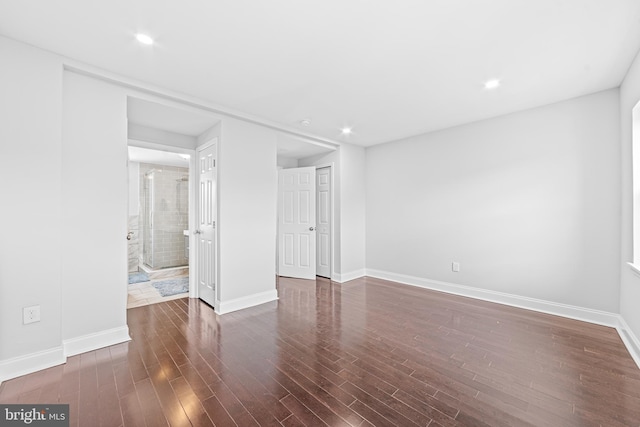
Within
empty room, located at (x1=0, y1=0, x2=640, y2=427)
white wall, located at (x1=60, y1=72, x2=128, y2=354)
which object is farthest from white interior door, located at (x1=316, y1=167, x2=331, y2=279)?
white wall, located at (x1=60, y1=72, x2=128, y2=354)

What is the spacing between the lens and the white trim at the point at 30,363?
201 cm

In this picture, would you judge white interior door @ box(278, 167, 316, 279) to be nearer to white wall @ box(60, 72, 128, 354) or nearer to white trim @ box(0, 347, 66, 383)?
white wall @ box(60, 72, 128, 354)

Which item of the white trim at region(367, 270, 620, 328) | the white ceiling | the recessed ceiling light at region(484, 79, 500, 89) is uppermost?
the white ceiling

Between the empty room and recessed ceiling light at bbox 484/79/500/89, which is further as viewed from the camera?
recessed ceiling light at bbox 484/79/500/89

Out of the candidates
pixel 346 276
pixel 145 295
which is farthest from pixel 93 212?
pixel 346 276

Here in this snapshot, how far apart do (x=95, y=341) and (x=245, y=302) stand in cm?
154

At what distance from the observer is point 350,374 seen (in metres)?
2.09

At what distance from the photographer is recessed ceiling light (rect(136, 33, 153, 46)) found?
202 centimetres

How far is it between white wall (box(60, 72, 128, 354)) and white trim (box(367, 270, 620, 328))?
13.3ft

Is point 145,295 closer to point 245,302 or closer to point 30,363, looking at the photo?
point 245,302

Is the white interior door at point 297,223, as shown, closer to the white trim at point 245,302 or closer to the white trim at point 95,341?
the white trim at point 245,302

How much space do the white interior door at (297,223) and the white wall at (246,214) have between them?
122cm

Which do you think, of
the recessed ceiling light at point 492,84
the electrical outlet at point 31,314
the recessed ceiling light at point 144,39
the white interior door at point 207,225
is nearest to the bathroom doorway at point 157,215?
the white interior door at point 207,225

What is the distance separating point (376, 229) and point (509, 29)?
144 inches
